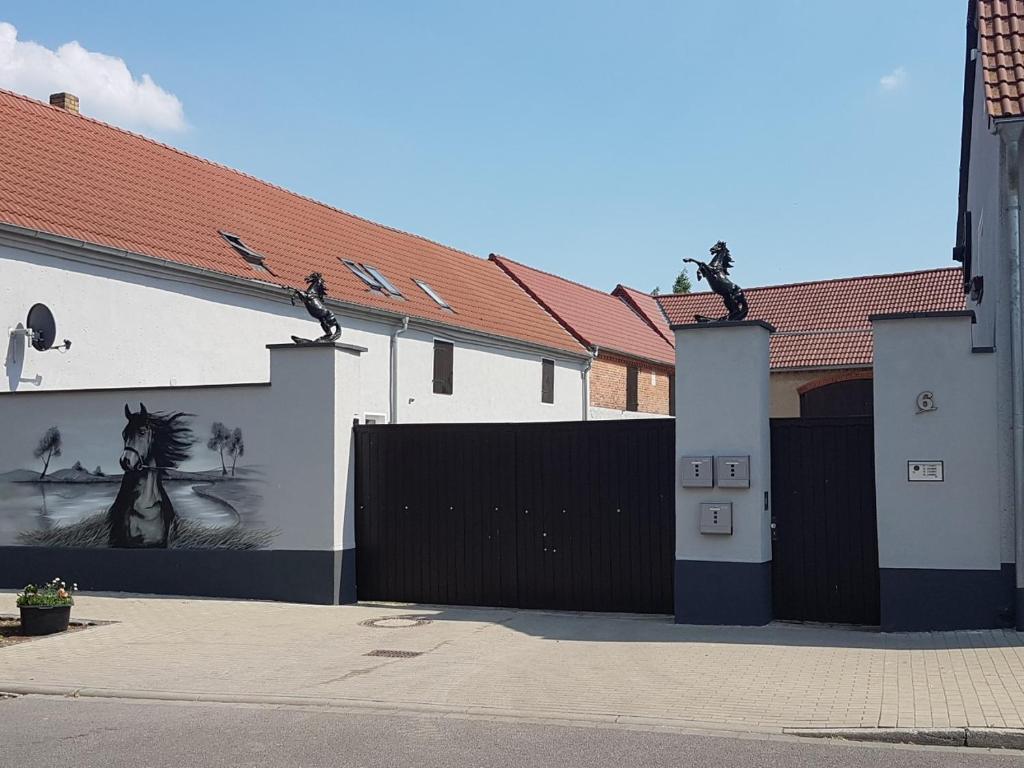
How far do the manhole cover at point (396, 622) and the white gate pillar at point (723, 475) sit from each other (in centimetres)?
280

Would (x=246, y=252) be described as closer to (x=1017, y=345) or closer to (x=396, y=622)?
(x=396, y=622)

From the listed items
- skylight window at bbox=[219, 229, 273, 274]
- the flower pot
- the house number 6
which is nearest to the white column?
the flower pot

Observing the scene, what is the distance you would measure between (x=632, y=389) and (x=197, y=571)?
77.8 feet

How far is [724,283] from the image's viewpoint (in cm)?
1175

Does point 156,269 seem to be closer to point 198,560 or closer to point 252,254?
point 252,254

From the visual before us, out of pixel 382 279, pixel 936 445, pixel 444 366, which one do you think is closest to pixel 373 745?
pixel 936 445

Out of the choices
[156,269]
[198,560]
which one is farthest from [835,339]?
→ [198,560]

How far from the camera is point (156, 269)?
18.4 meters

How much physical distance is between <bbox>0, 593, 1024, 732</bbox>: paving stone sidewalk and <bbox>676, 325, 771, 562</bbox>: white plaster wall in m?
0.92

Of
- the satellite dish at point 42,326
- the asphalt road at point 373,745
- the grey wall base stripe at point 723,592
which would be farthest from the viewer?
the satellite dish at point 42,326

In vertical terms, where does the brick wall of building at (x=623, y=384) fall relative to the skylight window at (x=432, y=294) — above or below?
below

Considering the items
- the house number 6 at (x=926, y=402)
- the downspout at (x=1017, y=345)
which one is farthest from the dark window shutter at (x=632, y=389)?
the downspout at (x=1017, y=345)

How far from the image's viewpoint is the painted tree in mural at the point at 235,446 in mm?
13625

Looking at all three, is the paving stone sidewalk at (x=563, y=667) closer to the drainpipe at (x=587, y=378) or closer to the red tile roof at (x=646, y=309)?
the drainpipe at (x=587, y=378)
